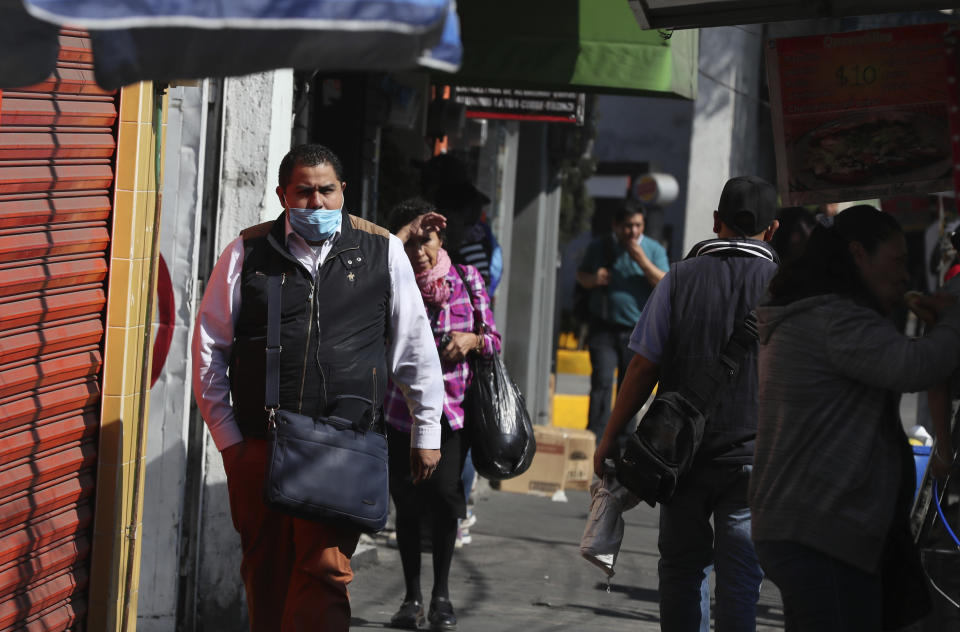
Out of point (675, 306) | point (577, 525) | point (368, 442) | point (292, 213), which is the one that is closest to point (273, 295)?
point (292, 213)

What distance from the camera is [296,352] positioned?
4.57m

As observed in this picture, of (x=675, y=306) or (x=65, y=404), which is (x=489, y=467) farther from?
(x=65, y=404)

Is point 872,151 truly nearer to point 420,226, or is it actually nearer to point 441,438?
point 420,226

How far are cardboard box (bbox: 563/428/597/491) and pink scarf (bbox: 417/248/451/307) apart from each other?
4498mm

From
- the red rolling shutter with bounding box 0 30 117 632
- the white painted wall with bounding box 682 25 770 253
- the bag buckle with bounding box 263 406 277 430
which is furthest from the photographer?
the white painted wall with bounding box 682 25 770 253

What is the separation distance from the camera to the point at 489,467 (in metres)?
6.43

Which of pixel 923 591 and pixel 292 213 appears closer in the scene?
pixel 923 591

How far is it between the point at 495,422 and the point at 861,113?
2.68m

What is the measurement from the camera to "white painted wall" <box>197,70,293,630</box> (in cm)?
593

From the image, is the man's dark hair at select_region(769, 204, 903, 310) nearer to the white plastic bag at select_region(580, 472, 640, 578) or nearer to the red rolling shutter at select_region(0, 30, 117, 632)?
the white plastic bag at select_region(580, 472, 640, 578)

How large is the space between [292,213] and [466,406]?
2.09 metres

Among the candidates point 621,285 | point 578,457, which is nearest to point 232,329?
point 621,285

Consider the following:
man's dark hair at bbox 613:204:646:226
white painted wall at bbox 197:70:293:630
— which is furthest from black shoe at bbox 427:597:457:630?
man's dark hair at bbox 613:204:646:226

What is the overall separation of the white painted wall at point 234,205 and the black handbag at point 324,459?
→ 1.42 metres
